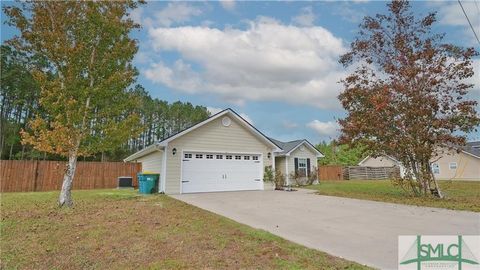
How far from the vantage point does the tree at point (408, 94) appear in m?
12.0

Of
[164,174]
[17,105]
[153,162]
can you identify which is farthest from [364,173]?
[17,105]

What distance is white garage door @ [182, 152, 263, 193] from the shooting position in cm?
1530

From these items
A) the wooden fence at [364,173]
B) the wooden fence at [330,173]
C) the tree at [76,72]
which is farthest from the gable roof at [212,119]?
the wooden fence at [364,173]

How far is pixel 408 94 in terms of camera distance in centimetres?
1231

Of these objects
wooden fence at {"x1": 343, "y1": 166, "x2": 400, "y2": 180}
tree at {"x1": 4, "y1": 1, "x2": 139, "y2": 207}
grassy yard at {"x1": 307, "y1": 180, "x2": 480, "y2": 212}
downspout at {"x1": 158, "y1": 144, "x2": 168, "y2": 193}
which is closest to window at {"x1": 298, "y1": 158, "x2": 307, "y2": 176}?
grassy yard at {"x1": 307, "y1": 180, "x2": 480, "y2": 212}

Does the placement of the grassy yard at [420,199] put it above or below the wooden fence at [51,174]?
below

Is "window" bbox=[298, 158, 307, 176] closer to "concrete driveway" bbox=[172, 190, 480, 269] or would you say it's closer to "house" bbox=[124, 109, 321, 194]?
"house" bbox=[124, 109, 321, 194]

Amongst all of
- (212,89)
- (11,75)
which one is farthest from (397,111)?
(11,75)

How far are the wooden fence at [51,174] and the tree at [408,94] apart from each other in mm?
14288

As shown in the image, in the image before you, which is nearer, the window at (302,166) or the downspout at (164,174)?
the downspout at (164,174)

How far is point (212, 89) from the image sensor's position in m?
23.2

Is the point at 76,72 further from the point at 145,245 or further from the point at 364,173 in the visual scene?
the point at 364,173

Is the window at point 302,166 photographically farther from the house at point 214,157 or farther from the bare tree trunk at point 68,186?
the bare tree trunk at point 68,186

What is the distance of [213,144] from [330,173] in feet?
64.5
